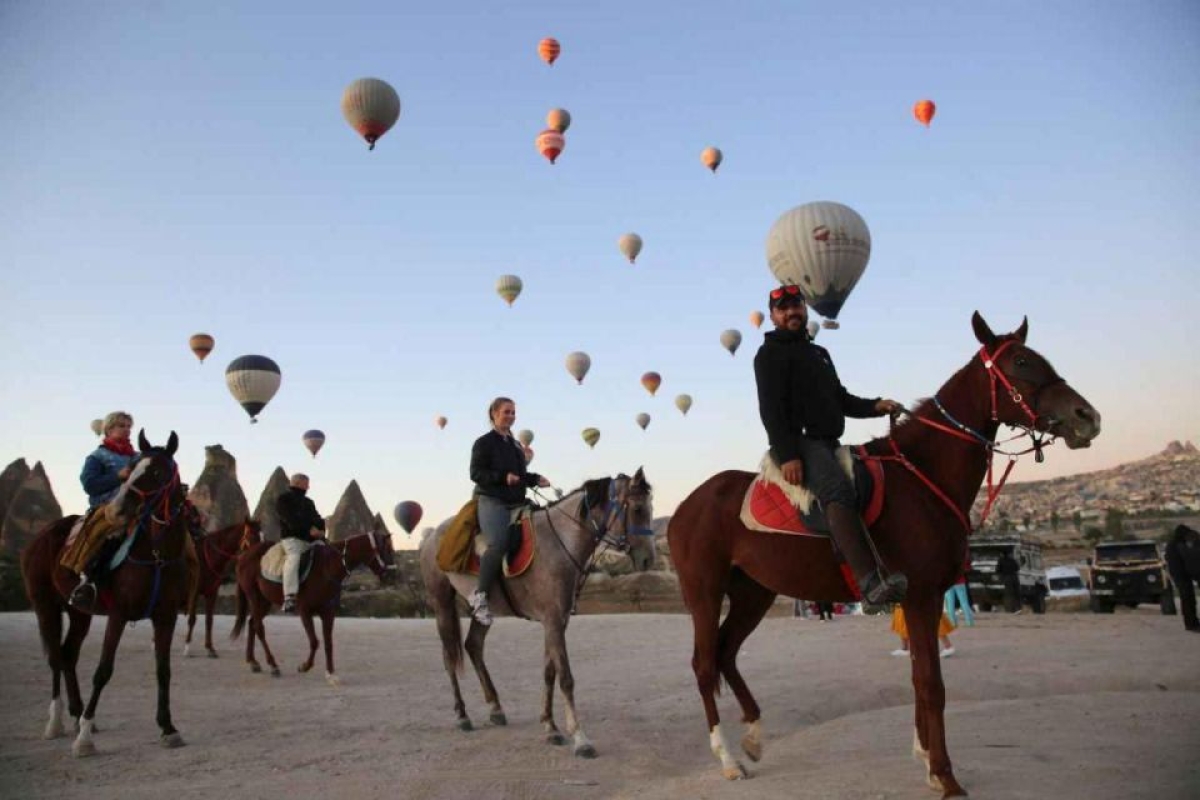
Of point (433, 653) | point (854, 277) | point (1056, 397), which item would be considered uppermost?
point (854, 277)

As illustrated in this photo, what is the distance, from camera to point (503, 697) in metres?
12.2

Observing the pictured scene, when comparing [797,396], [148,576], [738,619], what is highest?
[797,396]

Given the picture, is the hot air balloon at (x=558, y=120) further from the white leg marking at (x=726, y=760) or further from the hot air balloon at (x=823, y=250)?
the white leg marking at (x=726, y=760)

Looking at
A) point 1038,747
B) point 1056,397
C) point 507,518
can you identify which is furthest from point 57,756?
point 1056,397

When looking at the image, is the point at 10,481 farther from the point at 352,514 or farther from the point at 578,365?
the point at 578,365

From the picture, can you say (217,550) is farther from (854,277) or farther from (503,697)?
(854,277)

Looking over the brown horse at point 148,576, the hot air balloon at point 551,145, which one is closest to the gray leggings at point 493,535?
the brown horse at point 148,576

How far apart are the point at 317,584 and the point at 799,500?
1105 cm

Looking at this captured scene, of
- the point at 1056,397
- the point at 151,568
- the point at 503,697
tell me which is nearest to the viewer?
the point at 1056,397

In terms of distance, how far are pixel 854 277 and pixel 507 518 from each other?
22696 millimetres

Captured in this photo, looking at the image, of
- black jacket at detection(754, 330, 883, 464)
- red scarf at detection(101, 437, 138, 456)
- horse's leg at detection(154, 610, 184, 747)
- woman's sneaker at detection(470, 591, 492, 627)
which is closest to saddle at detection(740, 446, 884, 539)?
black jacket at detection(754, 330, 883, 464)

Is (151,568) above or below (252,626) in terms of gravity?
above

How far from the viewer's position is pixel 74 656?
972 cm

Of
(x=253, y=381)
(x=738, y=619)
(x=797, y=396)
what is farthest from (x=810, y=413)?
(x=253, y=381)
